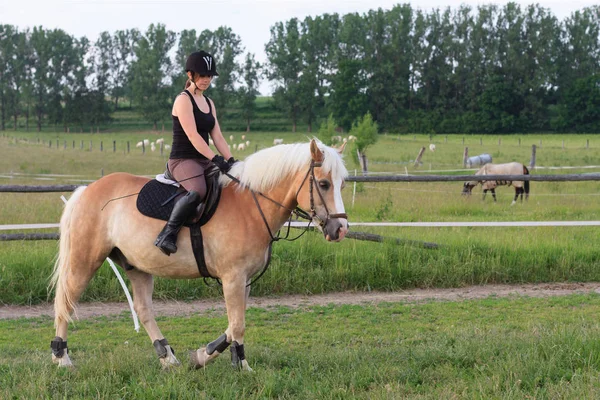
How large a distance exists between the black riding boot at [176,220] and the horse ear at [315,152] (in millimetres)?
962

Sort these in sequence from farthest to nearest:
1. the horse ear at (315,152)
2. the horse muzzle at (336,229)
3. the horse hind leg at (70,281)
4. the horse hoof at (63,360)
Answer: the horse hind leg at (70,281), the horse hoof at (63,360), the horse ear at (315,152), the horse muzzle at (336,229)

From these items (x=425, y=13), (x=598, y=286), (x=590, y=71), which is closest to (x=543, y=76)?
(x=590, y=71)

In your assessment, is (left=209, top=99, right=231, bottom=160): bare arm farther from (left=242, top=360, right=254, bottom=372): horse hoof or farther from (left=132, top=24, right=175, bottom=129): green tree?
(left=132, top=24, right=175, bottom=129): green tree

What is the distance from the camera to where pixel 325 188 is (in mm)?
4945

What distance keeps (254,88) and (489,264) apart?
254ft

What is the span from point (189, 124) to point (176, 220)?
0.78 meters

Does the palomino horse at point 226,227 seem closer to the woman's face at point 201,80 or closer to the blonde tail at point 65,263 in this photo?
the blonde tail at point 65,263

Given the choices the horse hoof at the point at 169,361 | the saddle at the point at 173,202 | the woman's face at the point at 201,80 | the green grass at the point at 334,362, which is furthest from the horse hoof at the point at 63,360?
the woman's face at the point at 201,80

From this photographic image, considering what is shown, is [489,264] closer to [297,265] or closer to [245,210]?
[297,265]

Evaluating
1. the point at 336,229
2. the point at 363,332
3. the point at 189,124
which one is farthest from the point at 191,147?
the point at 363,332

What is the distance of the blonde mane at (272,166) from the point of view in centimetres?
514

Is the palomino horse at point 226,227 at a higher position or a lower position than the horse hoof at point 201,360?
higher

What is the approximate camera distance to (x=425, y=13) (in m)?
87.4

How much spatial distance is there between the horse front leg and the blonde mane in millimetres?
795
